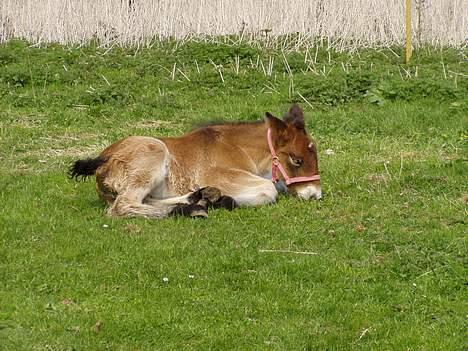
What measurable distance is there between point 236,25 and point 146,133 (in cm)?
679

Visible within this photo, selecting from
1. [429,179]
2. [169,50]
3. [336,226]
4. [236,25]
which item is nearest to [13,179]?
[336,226]

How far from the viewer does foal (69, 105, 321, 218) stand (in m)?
10.3

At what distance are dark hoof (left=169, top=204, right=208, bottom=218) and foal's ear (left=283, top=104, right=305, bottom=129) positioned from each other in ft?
4.94

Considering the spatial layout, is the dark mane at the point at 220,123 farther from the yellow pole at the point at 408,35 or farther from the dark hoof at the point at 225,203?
the yellow pole at the point at 408,35

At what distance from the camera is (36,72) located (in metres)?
17.6

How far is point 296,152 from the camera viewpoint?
10.8m

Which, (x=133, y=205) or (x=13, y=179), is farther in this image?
(x=13, y=179)

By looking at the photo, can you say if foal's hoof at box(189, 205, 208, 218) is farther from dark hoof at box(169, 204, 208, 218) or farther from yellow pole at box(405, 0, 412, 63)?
yellow pole at box(405, 0, 412, 63)

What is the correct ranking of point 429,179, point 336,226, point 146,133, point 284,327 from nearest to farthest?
point 284,327, point 336,226, point 429,179, point 146,133

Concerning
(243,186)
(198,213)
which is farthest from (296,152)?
(198,213)

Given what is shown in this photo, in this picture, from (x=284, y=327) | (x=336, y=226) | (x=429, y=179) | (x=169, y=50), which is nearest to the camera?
(x=284, y=327)

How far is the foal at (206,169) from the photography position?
10.3 metres

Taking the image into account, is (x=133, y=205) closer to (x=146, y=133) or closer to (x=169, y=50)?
(x=146, y=133)

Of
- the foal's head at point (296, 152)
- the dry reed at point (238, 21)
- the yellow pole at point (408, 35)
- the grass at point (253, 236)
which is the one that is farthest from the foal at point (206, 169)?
the dry reed at point (238, 21)
